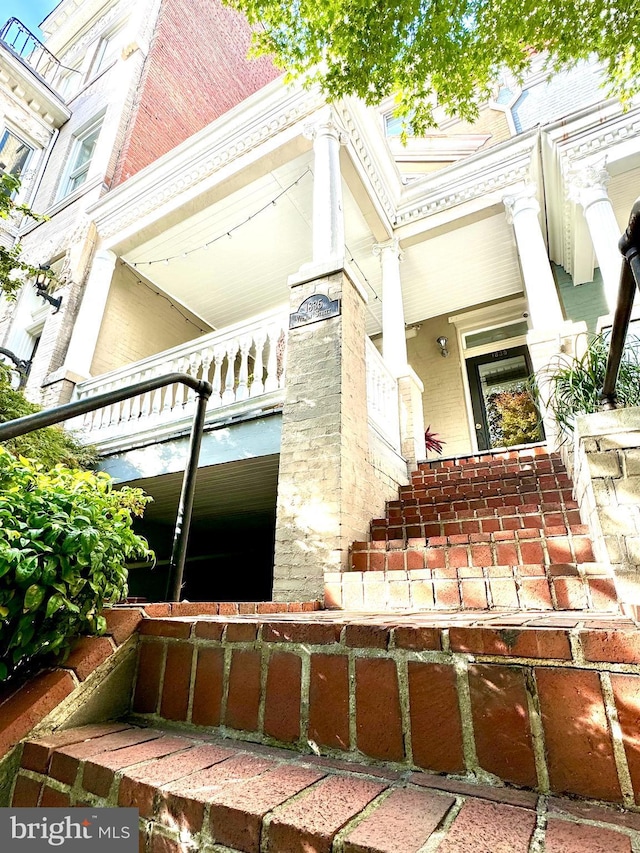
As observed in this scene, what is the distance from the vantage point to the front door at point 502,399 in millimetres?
7340

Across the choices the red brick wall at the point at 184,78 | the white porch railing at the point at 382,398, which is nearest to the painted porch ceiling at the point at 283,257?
the red brick wall at the point at 184,78

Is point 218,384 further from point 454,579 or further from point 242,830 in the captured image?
point 242,830

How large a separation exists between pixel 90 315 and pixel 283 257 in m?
3.06

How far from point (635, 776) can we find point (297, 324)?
3551mm

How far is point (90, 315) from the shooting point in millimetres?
6441

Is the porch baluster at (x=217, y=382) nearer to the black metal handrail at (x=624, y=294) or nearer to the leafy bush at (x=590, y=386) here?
the leafy bush at (x=590, y=386)

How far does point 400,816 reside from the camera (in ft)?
2.13

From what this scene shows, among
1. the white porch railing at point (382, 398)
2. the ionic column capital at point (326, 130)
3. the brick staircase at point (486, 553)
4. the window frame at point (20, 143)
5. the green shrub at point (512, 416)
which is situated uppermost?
the window frame at point (20, 143)

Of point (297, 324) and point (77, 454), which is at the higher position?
point (297, 324)

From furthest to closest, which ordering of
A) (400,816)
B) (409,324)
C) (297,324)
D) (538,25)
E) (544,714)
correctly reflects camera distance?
1. (409,324)
2. (297,324)
3. (538,25)
4. (544,714)
5. (400,816)

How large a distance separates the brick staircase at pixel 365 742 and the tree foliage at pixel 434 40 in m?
4.28

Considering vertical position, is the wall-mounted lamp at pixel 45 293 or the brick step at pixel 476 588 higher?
the wall-mounted lamp at pixel 45 293

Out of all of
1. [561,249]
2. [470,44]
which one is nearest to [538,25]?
[470,44]

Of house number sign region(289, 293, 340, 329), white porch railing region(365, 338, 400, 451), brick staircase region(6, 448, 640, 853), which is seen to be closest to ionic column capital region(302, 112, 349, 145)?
house number sign region(289, 293, 340, 329)
